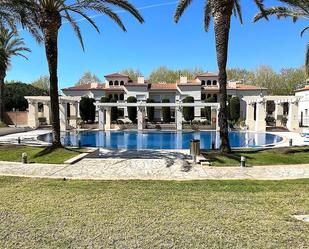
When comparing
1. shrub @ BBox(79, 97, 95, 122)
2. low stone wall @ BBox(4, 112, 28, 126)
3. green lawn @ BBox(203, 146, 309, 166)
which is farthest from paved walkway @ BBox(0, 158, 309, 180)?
low stone wall @ BBox(4, 112, 28, 126)

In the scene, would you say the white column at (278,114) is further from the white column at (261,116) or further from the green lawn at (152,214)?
the green lawn at (152,214)

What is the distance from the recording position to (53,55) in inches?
626

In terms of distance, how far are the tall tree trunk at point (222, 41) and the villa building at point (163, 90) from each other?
34.9m

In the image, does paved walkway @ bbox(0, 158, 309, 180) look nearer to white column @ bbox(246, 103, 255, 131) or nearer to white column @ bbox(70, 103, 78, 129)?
white column @ bbox(246, 103, 255, 131)

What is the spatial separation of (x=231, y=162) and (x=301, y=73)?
6237cm

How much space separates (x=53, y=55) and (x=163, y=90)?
37.0 m

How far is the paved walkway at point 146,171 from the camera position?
1098cm

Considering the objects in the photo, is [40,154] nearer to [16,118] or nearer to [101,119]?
[101,119]

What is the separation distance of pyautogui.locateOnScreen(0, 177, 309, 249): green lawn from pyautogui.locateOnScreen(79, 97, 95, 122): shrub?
3425cm

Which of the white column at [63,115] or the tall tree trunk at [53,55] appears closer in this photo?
the tall tree trunk at [53,55]

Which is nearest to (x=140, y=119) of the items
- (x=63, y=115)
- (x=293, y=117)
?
(x=63, y=115)

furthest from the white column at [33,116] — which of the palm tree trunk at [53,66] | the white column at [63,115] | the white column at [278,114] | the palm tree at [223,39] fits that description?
the palm tree at [223,39]

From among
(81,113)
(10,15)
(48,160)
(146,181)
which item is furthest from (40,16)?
(81,113)

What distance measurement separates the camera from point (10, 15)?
18.7 meters
